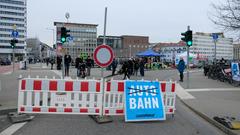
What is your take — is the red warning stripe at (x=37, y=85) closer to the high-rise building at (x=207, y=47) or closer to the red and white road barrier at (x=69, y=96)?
the red and white road barrier at (x=69, y=96)

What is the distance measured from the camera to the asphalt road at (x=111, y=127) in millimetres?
7549

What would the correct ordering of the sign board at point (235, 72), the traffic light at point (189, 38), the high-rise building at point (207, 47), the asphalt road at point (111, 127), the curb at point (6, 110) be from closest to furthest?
the asphalt road at point (111, 127)
the curb at point (6, 110)
the traffic light at point (189, 38)
the sign board at point (235, 72)
the high-rise building at point (207, 47)

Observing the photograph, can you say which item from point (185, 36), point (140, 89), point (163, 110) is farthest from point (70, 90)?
point (185, 36)

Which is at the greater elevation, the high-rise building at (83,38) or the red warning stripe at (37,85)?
the high-rise building at (83,38)

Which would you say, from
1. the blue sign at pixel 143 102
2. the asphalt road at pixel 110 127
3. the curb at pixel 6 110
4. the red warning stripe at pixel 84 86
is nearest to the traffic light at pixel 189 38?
the asphalt road at pixel 110 127

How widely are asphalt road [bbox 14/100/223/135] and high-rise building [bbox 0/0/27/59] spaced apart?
12500cm

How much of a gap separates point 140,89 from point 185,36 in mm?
10595

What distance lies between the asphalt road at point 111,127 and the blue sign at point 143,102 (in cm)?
21

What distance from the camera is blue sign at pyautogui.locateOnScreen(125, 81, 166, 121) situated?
347 inches

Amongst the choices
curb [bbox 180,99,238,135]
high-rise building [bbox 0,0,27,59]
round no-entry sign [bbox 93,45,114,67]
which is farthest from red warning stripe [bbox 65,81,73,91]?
high-rise building [bbox 0,0,27,59]

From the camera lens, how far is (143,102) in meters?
9.05

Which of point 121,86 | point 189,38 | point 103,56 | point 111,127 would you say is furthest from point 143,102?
point 189,38

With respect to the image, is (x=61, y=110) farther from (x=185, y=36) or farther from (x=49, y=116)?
(x=185, y=36)

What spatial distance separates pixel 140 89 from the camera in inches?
364
